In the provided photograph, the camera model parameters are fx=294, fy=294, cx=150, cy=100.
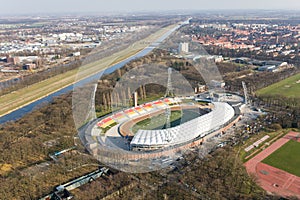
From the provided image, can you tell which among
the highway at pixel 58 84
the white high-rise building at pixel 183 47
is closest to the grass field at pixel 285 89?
the white high-rise building at pixel 183 47

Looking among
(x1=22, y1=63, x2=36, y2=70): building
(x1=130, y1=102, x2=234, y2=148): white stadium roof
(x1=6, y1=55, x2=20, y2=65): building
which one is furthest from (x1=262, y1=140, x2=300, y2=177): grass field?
(x1=6, y1=55, x2=20, y2=65): building

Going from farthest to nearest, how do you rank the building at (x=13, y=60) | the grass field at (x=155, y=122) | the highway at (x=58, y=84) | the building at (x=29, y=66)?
the building at (x=13, y=60) → the building at (x=29, y=66) → the highway at (x=58, y=84) → the grass field at (x=155, y=122)

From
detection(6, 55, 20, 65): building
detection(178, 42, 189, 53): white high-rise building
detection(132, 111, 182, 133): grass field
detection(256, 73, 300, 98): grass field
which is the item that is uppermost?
detection(178, 42, 189, 53): white high-rise building

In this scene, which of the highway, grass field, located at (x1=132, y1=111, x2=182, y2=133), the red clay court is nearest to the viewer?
the red clay court

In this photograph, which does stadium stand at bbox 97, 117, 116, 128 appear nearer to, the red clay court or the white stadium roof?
the white stadium roof

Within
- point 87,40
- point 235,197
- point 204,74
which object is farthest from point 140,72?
point 87,40

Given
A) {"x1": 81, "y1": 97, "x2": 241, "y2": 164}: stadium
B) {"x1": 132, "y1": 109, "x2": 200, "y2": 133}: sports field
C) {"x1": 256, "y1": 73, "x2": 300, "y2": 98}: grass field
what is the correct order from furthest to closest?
{"x1": 256, "y1": 73, "x2": 300, "y2": 98}: grass field → {"x1": 132, "y1": 109, "x2": 200, "y2": 133}: sports field → {"x1": 81, "y1": 97, "x2": 241, "y2": 164}: stadium

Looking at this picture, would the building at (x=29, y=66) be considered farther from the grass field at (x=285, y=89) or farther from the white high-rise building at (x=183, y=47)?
the grass field at (x=285, y=89)
